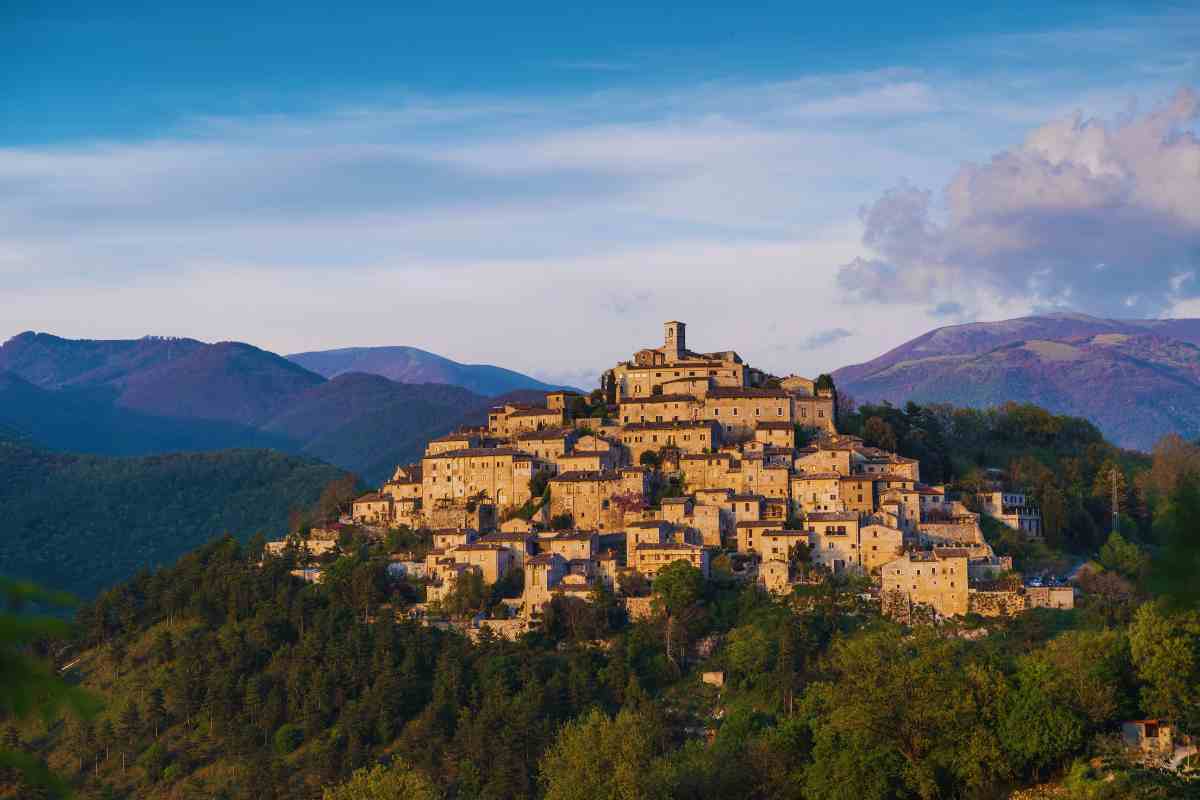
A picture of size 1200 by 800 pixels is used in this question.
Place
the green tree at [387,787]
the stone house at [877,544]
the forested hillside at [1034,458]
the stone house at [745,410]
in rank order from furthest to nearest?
the stone house at [745,410], the forested hillside at [1034,458], the stone house at [877,544], the green tree at [387,787]

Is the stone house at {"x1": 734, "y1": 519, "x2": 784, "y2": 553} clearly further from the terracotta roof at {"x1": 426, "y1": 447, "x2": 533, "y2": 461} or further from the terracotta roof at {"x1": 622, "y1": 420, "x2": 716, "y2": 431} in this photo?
the terracotta roof at {"x1": 426, "y1": 447, "x2": 533, "y2": 461}

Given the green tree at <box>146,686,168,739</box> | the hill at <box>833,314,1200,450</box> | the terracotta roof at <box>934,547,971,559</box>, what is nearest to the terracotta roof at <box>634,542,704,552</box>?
the terracotta roof at <box>934,547,971,559</box>

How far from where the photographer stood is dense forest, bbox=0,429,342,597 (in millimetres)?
92562

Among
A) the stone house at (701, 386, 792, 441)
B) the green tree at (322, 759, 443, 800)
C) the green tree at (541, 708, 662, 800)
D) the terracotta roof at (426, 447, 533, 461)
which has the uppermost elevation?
the stone house at (701, 386, 792, 441)

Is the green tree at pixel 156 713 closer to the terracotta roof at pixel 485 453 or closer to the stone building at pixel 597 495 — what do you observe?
the terracotta roof at pixel 485 453

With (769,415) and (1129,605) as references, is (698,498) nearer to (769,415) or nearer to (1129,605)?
(769,415)

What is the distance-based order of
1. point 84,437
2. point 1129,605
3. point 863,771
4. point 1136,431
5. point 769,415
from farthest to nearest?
1. point 84,437
2. point 1136,431
3. point 769,415
4. point 1129,605
5. point 863,771

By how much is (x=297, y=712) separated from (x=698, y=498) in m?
15.3

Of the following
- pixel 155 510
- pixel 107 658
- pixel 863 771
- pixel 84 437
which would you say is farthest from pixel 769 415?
pixel 84 437

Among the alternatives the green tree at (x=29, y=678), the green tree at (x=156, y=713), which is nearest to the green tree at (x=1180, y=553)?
the green tree at (x=29, y=678)

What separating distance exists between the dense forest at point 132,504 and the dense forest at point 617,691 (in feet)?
105

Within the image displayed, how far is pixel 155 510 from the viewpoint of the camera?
102812mm

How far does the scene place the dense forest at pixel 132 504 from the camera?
304 feet

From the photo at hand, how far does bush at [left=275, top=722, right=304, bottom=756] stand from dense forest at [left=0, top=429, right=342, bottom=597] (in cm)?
3799
